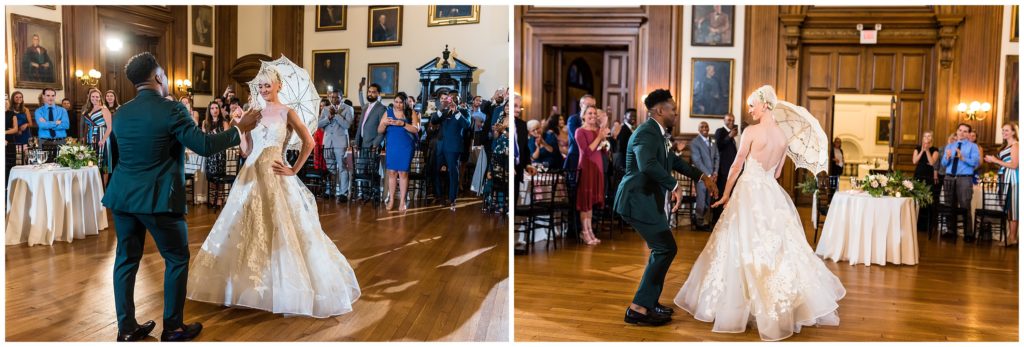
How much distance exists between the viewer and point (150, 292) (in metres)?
4.00

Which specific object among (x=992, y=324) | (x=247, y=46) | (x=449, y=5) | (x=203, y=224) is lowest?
(x=992, y=324)

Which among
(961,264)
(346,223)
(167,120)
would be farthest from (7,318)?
(961,264)

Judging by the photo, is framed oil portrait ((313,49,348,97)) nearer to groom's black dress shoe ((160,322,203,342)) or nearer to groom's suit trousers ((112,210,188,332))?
groom's suit trousers ((112,210,188,332))

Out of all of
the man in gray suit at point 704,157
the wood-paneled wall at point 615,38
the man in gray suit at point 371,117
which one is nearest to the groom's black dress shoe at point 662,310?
the man in gray suit at point 371,117

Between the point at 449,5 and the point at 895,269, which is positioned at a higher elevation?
the point at 449,5

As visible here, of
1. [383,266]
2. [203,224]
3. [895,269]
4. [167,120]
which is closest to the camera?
[167,120]

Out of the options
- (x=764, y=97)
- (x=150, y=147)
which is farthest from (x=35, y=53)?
(x=764, y=97)

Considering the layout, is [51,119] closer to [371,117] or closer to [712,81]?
[371,117]

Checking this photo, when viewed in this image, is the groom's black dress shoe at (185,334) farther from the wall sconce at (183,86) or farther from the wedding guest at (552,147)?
the wedding guest at (552,147)

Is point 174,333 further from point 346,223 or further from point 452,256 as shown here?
point 452,256

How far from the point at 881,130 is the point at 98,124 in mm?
11874

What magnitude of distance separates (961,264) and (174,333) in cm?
587

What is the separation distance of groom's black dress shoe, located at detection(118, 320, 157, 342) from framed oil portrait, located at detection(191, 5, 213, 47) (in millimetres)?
1549

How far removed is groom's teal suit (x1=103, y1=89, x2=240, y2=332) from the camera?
3.05 metres
